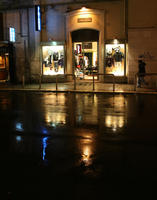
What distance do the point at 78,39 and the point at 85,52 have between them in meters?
1.17

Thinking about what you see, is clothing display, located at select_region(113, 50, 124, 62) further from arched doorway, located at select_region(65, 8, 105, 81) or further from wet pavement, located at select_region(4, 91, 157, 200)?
wet pavement, located at select_region(4, 91, 157, 200)

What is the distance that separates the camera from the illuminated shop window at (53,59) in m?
21.7

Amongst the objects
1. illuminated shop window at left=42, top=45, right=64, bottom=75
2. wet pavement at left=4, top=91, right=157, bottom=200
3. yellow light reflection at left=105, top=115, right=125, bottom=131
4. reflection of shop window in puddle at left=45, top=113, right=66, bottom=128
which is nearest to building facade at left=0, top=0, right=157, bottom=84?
illuminated shop window at left=42, top=45, right=64, bottom=75

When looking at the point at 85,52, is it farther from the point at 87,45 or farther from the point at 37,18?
the point at 37,18

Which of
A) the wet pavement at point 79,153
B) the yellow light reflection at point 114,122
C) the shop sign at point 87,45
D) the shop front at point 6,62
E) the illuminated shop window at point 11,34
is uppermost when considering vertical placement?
the illuminated shop window at point 11,34

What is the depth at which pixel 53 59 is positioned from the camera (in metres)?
21.9

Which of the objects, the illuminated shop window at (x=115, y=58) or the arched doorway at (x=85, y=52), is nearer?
the illuminated shop window at (x=115, y=58)

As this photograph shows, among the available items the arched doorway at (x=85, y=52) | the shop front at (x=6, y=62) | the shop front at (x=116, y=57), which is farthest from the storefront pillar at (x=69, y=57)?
the shop front at (x=6, y=62)

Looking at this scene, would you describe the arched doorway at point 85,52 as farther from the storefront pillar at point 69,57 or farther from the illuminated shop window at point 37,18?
the illuminated shop window at point 37,18

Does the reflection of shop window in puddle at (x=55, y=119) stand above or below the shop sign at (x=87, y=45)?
below

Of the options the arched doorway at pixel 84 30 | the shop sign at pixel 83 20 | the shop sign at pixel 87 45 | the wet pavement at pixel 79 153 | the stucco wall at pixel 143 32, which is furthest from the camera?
the shop sign at pixel 87 45

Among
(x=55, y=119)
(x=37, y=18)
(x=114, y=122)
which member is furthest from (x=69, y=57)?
(x=114, y=122)

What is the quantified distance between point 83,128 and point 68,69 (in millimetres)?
14084

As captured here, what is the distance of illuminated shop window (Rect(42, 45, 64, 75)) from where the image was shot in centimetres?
2167
